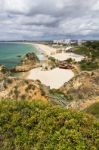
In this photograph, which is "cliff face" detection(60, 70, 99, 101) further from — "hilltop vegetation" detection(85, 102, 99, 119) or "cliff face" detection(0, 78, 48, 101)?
"hilltop vegetation" detection(85, 102, 99, 119)

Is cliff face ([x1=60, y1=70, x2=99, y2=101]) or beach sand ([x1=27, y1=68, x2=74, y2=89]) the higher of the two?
cliff face ([x1=60, y1=70, x2=99, y2=101])

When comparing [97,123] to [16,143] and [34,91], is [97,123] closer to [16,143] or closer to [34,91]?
[16,143]

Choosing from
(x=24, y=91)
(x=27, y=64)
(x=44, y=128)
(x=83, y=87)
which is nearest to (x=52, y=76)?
(x=27, y=64)

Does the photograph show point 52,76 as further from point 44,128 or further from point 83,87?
point 44,128

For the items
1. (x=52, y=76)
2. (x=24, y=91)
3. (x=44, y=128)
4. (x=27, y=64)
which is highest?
(x=44, y=128)

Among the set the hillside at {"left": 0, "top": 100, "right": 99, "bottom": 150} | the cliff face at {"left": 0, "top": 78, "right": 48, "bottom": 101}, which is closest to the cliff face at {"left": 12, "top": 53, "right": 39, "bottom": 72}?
the cliff face at {"left": 0, "top": 78, "right": 48, "bottom": 101}

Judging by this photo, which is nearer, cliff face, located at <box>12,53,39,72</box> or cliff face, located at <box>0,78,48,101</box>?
cliff face, located at <box>0,78,48,101</box>
